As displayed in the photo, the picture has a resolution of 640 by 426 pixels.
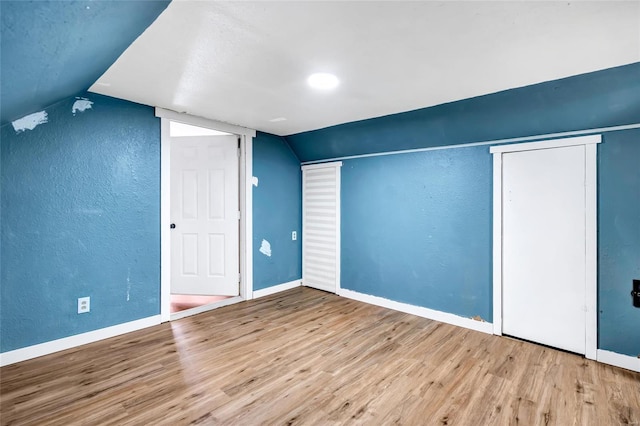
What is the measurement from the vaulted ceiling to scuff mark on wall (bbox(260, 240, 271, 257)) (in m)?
2.01

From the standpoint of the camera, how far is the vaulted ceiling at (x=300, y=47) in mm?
1326

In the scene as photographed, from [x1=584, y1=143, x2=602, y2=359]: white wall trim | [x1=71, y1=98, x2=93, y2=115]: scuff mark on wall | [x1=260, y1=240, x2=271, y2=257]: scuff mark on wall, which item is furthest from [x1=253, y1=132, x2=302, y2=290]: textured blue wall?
[x1=584, y1=143, x2=602, y2=359]: white wall trim

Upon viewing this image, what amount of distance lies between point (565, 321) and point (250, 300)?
321 centimetres

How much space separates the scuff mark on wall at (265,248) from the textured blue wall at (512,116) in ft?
→ 5.22

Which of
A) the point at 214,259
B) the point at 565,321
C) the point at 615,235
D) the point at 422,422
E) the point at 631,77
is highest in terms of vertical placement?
the point at 631,77

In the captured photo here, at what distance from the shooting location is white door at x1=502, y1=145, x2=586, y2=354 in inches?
99.0

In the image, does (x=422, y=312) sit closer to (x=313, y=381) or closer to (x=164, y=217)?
(x=313, y=381)

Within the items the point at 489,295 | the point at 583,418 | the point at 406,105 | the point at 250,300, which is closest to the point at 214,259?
the point at 250,300

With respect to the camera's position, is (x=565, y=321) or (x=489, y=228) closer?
(x=565, y=321)

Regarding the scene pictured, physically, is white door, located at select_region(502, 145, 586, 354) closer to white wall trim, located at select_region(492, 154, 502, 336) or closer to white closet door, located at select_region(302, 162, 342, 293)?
white wall trim, located at select_region(492, 154, 502, 336)

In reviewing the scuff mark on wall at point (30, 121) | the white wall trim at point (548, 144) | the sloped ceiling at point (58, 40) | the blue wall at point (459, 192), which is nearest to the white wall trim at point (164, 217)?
the scuff mark on wall at point (30, 121)

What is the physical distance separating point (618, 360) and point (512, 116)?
2059 mm

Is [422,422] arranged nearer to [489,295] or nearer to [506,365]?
[506,365]

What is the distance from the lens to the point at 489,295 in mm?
2967
